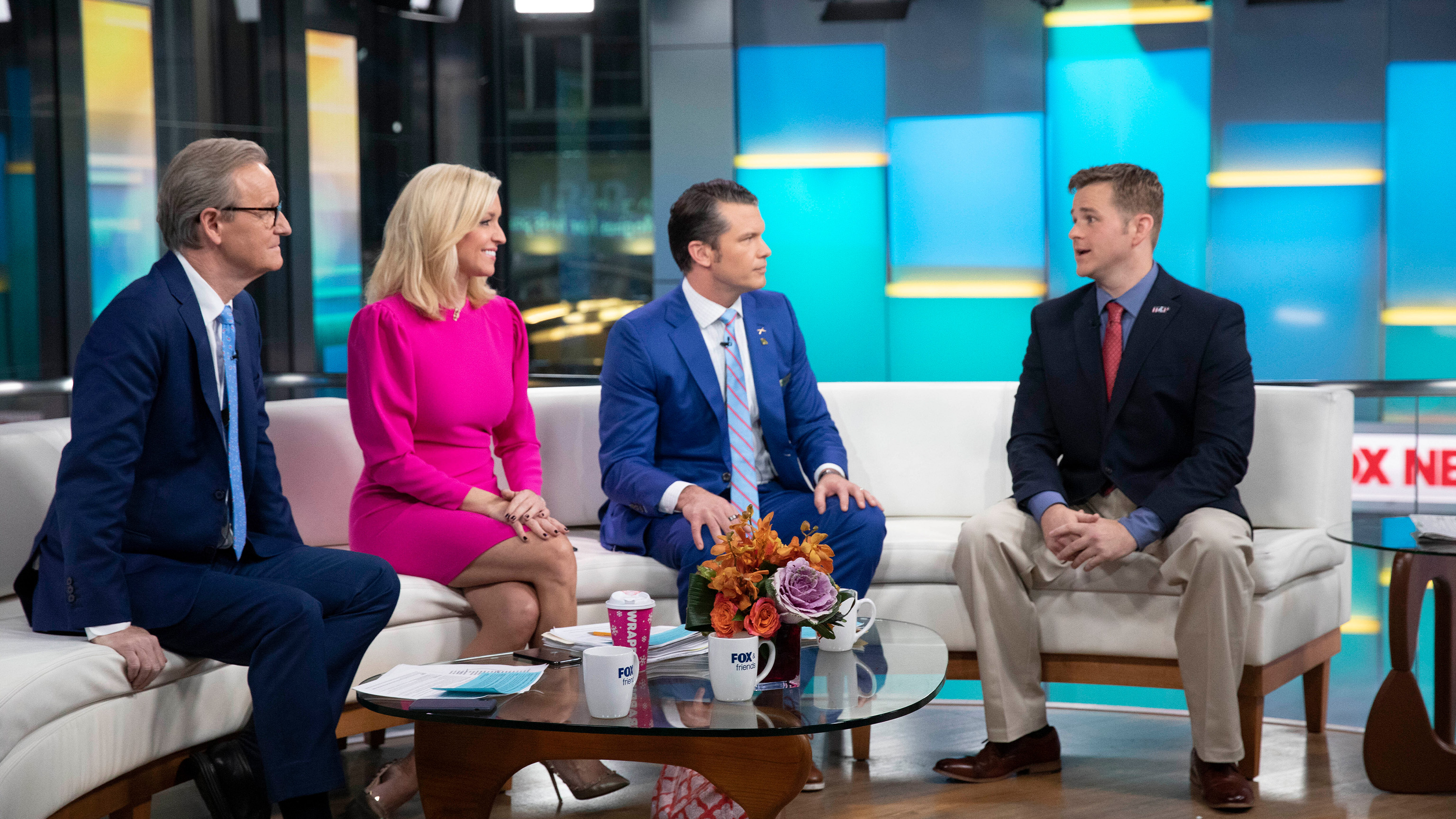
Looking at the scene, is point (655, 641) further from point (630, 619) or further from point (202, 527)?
point (202, 527)

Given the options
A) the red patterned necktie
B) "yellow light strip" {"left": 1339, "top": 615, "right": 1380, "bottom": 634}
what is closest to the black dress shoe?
the red patterned necktie

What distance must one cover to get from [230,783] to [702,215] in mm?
1703

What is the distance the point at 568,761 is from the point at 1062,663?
46.2 inches

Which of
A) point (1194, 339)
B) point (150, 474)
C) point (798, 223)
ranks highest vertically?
point (798, 223)

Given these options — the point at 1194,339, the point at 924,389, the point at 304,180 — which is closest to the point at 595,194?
the point at 304,180

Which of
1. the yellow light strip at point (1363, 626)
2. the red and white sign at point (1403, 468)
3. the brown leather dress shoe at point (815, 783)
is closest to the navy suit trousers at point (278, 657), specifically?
the brown leather dress shoe at point (815, 783)

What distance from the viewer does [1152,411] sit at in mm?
2918

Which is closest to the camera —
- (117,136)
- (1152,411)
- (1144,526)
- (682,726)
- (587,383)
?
(682,726)

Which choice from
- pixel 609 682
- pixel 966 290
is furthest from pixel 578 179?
pixel 609 682

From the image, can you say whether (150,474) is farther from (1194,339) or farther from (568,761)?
(1194,339)

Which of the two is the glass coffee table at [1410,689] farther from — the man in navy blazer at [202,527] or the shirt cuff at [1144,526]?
the man in navy blazer at [202,527]

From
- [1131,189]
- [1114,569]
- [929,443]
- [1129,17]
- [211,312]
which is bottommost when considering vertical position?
[1114,569]

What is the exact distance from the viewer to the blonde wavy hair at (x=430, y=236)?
2.94 m

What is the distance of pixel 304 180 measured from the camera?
6.25 metres
